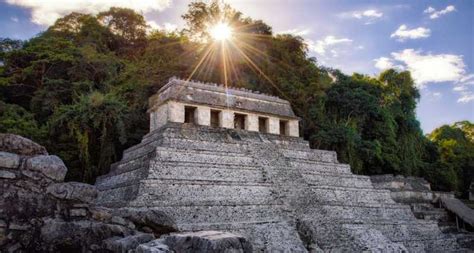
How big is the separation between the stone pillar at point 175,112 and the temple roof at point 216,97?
0.20 m

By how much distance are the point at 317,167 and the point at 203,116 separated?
5.14 metres

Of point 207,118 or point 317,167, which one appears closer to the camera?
point 317,167

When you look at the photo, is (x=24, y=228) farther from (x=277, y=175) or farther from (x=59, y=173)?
(x=277, y=175)

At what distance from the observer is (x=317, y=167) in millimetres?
16016

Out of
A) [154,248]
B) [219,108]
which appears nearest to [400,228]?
[219,108]

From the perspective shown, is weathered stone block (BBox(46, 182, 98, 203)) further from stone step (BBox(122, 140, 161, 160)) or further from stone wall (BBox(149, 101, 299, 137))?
stone wall (BBox(149, 101, 299, 137))

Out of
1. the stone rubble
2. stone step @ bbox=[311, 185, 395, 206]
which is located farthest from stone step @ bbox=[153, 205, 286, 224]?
the stone rubble

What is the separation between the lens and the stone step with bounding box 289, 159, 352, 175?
50.6 feet

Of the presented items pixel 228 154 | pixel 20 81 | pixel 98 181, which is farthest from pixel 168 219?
pixel 20 81

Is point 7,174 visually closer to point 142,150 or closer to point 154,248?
point 154,248

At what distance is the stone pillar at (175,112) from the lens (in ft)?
50.7

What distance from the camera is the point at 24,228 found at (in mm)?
5051

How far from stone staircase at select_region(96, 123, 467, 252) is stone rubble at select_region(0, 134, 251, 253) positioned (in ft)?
13.1

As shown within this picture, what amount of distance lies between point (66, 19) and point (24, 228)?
85.7 feet
